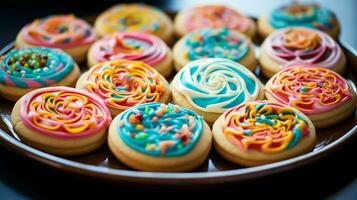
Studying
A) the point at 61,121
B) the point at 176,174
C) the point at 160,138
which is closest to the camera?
the point at 176,174

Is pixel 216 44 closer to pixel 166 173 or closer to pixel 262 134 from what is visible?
pixel 262 134

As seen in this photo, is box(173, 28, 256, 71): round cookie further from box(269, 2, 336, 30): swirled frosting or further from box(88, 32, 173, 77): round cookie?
box(269, 2, 336, 30): swirled frosting

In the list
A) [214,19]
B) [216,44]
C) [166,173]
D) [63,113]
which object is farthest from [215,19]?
[166,173]

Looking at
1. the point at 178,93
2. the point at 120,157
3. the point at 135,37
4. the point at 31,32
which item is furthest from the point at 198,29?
the point at 120,157

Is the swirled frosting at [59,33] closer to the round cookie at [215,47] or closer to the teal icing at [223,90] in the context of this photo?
the round cookie at [215,47]

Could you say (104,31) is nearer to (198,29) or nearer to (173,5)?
(198,29)

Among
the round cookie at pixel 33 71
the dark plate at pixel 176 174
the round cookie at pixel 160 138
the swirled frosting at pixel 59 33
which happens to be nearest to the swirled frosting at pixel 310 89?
the dark plate at pixel 176 174

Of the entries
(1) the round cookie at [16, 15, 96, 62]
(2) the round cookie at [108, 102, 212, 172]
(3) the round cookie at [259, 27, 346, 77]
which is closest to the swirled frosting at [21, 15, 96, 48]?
(1) the round cookie at [16, 15, 96, 62]
